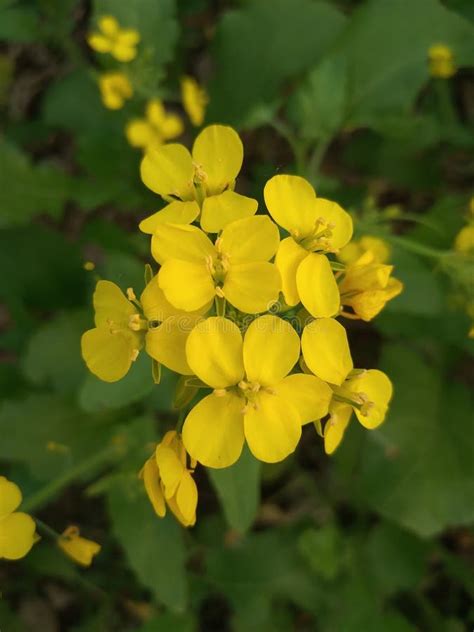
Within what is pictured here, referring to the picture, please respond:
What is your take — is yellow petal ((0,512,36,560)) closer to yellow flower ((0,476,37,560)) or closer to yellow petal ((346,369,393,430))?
yellow flower ((0,476,37,560))

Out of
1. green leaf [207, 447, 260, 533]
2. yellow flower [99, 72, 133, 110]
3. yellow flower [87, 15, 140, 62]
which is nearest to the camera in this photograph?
green leaf [207, 447, 260, 533]

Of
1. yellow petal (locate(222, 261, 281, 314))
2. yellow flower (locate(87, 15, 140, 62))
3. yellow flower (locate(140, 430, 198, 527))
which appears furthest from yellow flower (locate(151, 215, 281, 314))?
yellow flower (locate(87, 15, 140, 62))

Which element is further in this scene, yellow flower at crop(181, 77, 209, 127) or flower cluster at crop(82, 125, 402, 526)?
yellow flower at crop(181, 77, 209, 127)

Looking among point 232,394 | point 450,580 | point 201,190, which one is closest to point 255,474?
point 232,394

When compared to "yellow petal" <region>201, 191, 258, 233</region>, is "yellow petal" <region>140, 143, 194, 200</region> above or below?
below

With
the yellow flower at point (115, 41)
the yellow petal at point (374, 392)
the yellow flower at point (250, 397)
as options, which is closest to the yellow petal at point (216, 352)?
the yellow flower at point (250, 397)

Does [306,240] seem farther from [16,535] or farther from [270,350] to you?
[16,535]

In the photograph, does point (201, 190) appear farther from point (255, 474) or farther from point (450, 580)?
point (450, 580)
